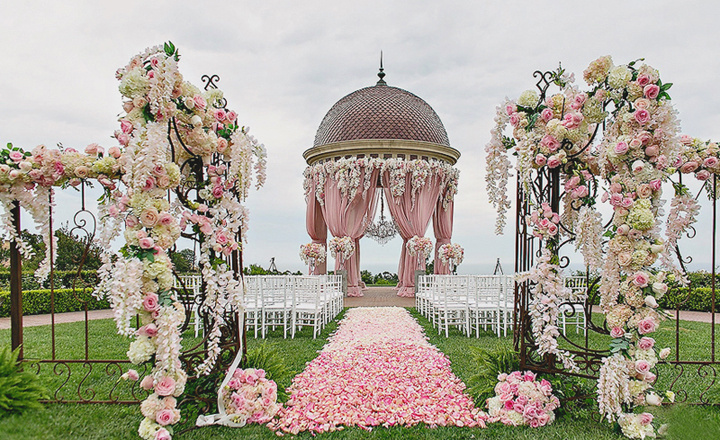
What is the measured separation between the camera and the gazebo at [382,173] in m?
13.8

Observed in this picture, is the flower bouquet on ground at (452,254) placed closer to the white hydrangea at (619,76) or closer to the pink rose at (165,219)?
the white hydrangea at (619,76)

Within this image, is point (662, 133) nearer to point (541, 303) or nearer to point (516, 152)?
point (516, 152)

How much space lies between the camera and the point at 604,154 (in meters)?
3.72

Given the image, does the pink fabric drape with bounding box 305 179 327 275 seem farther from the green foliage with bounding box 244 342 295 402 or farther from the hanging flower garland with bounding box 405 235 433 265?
the green foliage with bounding box 244 342 295 402

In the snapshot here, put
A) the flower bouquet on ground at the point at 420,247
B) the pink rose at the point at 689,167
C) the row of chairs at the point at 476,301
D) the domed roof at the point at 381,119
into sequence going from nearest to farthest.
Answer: the pink rose at the point at 689,167
the row of chairs at the point at 476,301
the flower bouquet on ground at the point at 420,247
the domed roof at the point at 381,119

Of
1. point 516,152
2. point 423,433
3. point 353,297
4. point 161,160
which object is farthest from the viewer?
point 353,297

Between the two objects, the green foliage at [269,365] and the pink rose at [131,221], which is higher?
the pink rose at [131,221]

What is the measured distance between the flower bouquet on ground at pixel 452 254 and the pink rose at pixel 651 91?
10.2 meters

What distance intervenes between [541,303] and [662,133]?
5.30 ft

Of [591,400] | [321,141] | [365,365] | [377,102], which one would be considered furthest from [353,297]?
[591,400]

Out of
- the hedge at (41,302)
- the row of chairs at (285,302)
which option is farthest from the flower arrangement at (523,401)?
the hedge at (41,302)

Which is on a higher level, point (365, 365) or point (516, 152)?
point (516, 152)

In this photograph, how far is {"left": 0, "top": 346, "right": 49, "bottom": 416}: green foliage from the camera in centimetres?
368

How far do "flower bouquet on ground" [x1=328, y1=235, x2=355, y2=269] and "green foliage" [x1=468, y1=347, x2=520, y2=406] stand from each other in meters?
9.01
